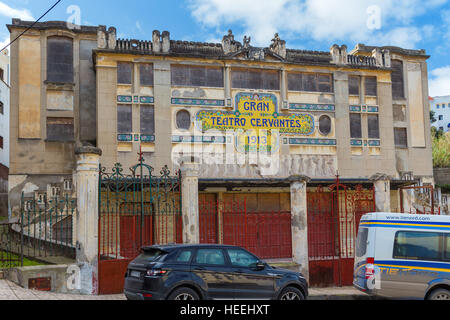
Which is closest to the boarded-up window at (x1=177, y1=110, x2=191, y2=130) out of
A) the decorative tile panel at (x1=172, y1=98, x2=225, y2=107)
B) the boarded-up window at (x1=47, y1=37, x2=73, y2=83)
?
the decorative tile panel at (x1=172, y1=98, x2=225, y2=107)

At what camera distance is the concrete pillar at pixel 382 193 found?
54.6 ft

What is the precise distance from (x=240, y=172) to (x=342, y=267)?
371 inches

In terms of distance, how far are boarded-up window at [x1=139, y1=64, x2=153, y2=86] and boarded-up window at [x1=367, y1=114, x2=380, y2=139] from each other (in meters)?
12.1

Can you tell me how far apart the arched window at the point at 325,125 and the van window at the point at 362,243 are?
13.3 meters

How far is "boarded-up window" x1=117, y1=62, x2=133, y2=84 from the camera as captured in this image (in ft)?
77.6

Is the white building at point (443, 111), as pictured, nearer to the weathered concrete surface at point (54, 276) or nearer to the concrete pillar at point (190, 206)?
the concrete pillar at point (190, 206)

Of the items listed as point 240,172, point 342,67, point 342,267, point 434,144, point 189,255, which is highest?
point 342,67

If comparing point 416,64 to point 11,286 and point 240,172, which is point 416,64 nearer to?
point 240,172

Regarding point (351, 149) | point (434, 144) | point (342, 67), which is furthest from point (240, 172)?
point (434, 144)

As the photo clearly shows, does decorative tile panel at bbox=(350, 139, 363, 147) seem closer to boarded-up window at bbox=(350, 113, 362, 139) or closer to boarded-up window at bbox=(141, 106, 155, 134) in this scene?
boarded-up window at bbox=(350, 113, 362, 139)

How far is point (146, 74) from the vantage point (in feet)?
78.4

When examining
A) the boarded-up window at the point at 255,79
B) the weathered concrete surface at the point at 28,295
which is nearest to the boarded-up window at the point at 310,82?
the boarded-up window at the point at 255,79

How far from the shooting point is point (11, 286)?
1194 centimetres

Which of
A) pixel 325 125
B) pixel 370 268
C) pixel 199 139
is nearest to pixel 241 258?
pixel 370 268
